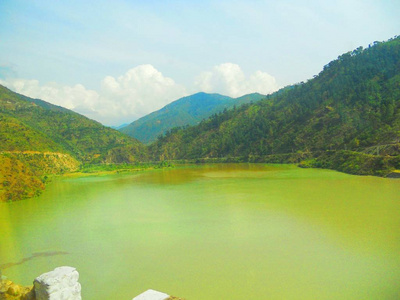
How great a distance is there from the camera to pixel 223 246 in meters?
8.95

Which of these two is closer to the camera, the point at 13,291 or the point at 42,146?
the point at 13,291

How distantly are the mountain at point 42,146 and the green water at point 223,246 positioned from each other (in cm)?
570

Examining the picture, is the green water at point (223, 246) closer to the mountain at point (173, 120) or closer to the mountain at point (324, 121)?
the mountain at point (324, 121)

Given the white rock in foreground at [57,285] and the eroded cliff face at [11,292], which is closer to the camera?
the white rock in foreground at [57,285]

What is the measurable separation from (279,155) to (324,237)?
39.4 m

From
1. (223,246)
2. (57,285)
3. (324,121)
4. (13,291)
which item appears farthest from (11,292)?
(324,121)

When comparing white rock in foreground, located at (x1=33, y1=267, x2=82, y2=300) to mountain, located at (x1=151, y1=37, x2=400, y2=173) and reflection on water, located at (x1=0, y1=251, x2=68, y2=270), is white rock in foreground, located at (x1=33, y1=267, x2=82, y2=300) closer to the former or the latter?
reflection on water, located at (x1=0, y1=251, x2=68, y2=270)

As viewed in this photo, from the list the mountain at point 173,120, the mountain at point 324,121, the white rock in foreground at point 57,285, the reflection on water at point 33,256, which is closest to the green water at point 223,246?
the reflection on water at point 33,256

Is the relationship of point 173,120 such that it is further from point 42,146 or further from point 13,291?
point 13,291

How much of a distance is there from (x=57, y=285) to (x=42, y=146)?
45.2 m

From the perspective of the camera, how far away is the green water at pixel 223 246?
640cm

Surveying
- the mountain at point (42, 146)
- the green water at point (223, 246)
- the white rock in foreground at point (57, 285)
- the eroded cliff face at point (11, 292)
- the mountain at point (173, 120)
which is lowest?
the green water at point (223, 246)

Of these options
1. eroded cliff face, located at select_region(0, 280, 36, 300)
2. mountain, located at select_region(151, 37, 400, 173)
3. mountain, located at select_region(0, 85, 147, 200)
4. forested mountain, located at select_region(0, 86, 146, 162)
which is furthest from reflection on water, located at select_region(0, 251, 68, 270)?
forested mountain, located at select_region(0, 86, 146, 162)

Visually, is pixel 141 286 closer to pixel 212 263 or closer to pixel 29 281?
pixel 212 263
